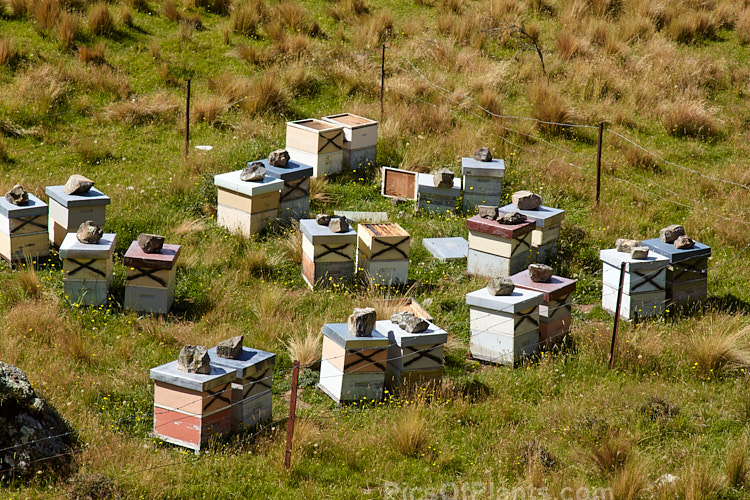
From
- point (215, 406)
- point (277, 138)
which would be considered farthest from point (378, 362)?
point (277, 138)

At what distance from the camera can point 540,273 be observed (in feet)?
27.0

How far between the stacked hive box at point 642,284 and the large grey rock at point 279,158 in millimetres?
4286

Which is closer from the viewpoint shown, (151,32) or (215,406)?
(215,406)

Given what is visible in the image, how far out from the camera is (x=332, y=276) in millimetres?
9227

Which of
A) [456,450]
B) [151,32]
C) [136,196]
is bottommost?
[456,450]

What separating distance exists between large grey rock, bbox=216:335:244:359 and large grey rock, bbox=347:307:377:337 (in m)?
1.01

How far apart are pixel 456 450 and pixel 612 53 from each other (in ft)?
41.7

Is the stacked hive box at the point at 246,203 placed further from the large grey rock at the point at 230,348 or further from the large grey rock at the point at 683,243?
the large grey rock at the point at 683,243

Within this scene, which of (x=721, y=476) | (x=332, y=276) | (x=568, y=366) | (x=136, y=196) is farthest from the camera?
(x=136, y=196)

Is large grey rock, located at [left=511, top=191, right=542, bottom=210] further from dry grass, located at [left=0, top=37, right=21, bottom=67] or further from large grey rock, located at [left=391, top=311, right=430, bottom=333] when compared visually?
dry grass, located at [left=0, top=37, right=21, bottom=67]

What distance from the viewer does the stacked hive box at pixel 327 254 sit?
29.7 ft

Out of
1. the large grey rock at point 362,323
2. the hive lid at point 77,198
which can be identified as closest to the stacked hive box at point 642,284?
the large grey rock at point 362,323

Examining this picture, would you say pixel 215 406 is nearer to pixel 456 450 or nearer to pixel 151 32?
pixel 456 450

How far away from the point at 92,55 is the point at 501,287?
10.2m
